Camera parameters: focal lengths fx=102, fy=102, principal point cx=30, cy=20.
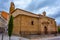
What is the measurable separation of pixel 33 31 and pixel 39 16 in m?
4.66

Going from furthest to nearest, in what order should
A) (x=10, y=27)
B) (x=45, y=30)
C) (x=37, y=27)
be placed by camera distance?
1. (x=45, y=30)
2. (x=37, y=27)
3. (x=10, y=27)

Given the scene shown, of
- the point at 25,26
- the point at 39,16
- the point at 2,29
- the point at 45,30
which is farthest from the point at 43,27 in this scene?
the point at 2,29

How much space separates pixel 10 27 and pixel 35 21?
12739mm

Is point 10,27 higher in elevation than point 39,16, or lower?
lower

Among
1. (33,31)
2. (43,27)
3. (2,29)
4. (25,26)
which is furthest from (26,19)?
(2,29)

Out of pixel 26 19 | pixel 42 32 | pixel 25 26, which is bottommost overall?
pixel 42 32

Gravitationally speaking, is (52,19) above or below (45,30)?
above

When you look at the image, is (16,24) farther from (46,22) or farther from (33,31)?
(46,22)

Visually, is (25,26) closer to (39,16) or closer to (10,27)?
(39,16)

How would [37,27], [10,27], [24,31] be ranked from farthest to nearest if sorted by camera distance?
[37,27], [24,31], [10,27]

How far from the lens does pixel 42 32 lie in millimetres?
27750

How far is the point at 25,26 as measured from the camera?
2581 centimetres

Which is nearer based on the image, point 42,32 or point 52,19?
point 42,32

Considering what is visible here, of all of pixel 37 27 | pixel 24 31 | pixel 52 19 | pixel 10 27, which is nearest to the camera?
pixel 10 27
